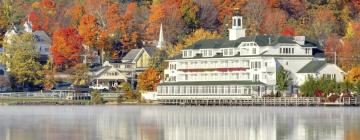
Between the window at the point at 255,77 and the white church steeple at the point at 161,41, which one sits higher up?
the white church steeple at the point at 161,41

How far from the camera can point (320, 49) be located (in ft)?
361

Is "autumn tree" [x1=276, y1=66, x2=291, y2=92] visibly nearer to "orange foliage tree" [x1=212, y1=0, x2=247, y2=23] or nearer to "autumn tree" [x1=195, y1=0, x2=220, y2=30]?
"autumn tree" [x1=195, y1=0, x2=220, y2=30]

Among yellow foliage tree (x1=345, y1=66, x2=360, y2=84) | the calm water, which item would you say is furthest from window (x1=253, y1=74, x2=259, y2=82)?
the calm water

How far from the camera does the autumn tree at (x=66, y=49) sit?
421ft

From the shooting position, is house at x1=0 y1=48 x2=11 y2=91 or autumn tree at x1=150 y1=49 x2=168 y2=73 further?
autumn tree at x1=150 y1=49 x2=168 y2=73

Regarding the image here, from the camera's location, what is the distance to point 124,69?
420ft

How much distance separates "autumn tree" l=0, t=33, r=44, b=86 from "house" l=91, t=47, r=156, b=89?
21.8 feet

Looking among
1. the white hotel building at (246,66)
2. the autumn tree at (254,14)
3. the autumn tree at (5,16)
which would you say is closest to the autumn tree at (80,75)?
the white hotel building at (246,66)

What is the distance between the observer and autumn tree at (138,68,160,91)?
11281 cm

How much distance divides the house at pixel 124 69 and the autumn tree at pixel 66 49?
3437mm

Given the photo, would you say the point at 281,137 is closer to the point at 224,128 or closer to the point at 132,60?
the point at 224,128

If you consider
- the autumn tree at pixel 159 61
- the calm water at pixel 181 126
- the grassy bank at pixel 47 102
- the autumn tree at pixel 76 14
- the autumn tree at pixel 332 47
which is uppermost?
the autumn tree at pixel 76 14

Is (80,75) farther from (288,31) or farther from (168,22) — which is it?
(288,31)

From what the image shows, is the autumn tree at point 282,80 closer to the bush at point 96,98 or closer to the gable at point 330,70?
the gable at point 330,70
